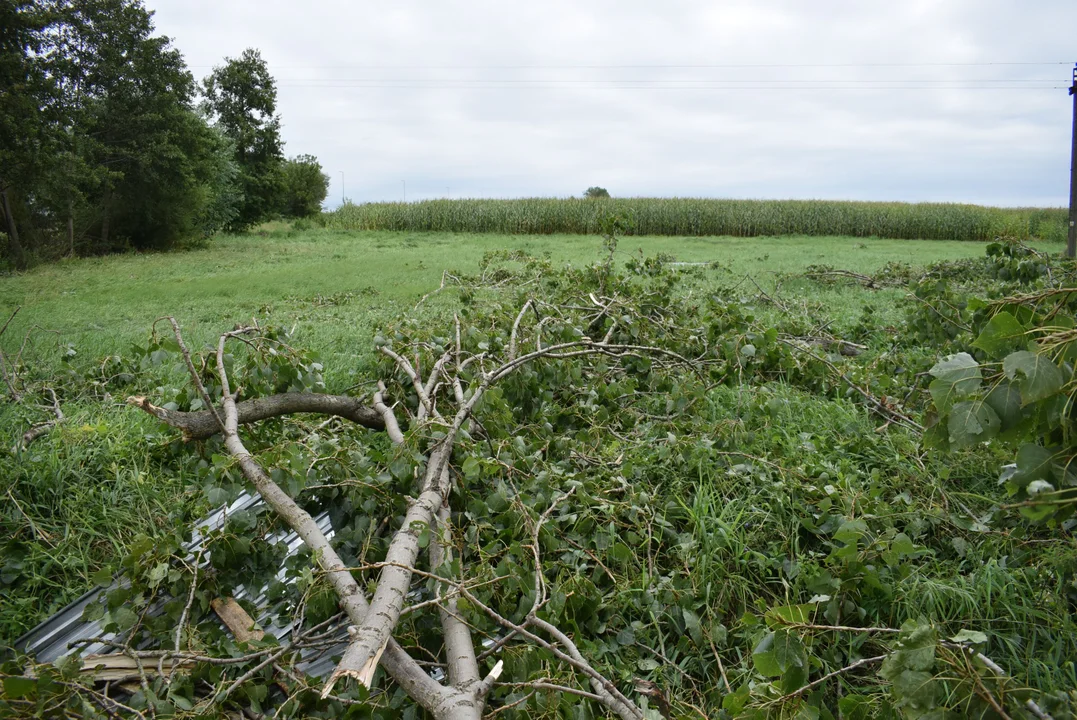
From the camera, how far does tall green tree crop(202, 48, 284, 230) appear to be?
96.1ft

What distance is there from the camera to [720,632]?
2346 millimetres

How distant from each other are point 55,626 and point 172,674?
35.2 inches

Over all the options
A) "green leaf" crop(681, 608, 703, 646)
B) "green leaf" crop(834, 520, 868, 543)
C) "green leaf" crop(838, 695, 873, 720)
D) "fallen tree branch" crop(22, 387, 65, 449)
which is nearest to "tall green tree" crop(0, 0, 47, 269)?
"fallen tree branch" crop(22, 387, 65, 449)

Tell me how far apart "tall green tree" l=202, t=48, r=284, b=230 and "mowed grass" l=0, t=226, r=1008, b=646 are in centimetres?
1015

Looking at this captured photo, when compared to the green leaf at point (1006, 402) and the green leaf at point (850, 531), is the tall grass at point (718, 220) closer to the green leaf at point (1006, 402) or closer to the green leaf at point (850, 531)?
the green leaf at point (850, 531)

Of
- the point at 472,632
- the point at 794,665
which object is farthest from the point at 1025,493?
the point at 472,632

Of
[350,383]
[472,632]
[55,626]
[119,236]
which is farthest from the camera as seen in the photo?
[119,236]

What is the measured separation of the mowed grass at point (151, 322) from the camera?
10.3 feet

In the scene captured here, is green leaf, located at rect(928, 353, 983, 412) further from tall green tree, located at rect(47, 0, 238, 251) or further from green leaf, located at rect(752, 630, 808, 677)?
tall green tree, located at rect(47, 0, 238, 251)

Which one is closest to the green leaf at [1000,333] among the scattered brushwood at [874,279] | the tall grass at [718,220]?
the scattered brushwood at [874,279]

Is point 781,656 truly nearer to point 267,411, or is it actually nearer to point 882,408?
point 267,411

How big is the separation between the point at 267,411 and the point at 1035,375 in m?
2.88

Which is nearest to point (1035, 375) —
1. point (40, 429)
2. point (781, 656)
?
point (781, 656)

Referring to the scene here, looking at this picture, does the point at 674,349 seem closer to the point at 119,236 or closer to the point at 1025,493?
the point at 1025,493
